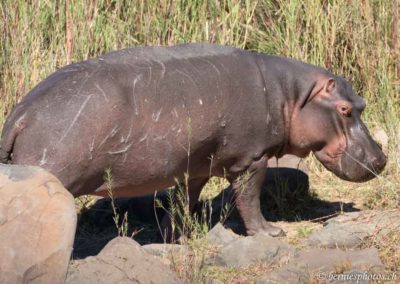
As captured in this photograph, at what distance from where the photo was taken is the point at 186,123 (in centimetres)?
551

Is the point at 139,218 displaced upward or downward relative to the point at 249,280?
downward

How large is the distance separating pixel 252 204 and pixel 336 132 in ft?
2.43

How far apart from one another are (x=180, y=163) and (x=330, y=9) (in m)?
3.10

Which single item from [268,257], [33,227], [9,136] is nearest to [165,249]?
[268,257]

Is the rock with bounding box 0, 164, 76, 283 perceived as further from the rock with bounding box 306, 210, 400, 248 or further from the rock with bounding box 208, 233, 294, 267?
the rock with bounding box 306, 210, 400, 248

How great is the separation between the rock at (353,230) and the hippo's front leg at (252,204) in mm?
387

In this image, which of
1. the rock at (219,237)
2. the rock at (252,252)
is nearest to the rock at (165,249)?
the rock at (252,252)

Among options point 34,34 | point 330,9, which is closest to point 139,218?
point 34,34

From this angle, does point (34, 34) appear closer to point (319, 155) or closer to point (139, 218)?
point (139, 218)

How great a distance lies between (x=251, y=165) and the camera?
6031mm

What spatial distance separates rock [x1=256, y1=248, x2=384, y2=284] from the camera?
189 inches

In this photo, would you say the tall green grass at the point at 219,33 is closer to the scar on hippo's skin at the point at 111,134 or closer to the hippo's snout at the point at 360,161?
the hippo's snout at the point at 360,161

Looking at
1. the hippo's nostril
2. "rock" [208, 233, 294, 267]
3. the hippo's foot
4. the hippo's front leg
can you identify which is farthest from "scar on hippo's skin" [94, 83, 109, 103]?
the hippo's nostril

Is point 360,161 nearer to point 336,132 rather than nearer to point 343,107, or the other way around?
point 336,132
